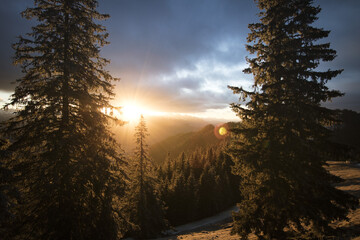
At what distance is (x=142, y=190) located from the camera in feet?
69.9

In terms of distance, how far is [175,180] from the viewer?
36.7 metres

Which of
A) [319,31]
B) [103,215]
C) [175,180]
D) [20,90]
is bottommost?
[175,180]

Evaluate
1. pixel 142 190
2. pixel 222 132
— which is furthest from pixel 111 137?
pixel 222 132

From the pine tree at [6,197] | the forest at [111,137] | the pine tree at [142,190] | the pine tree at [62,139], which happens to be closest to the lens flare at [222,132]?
the forest at [111,137]

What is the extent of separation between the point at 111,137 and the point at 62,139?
2092 mm

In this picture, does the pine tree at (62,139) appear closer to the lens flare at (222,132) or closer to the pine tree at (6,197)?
the pine tree at (6,197)

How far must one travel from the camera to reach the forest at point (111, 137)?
7656 millimetres

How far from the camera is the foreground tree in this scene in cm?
778

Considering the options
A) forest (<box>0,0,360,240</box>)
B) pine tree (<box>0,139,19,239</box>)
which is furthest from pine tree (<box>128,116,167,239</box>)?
pine tree (<box>0,139,19,239</box>)

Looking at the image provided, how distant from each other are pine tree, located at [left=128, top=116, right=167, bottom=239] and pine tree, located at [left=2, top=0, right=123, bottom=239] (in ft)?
41.9

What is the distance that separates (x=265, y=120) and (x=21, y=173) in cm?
1173

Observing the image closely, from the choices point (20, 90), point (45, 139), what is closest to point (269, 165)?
point (45, 139)

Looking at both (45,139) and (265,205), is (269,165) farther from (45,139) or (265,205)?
(45,139)

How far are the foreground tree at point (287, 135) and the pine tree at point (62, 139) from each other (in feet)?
22.0
